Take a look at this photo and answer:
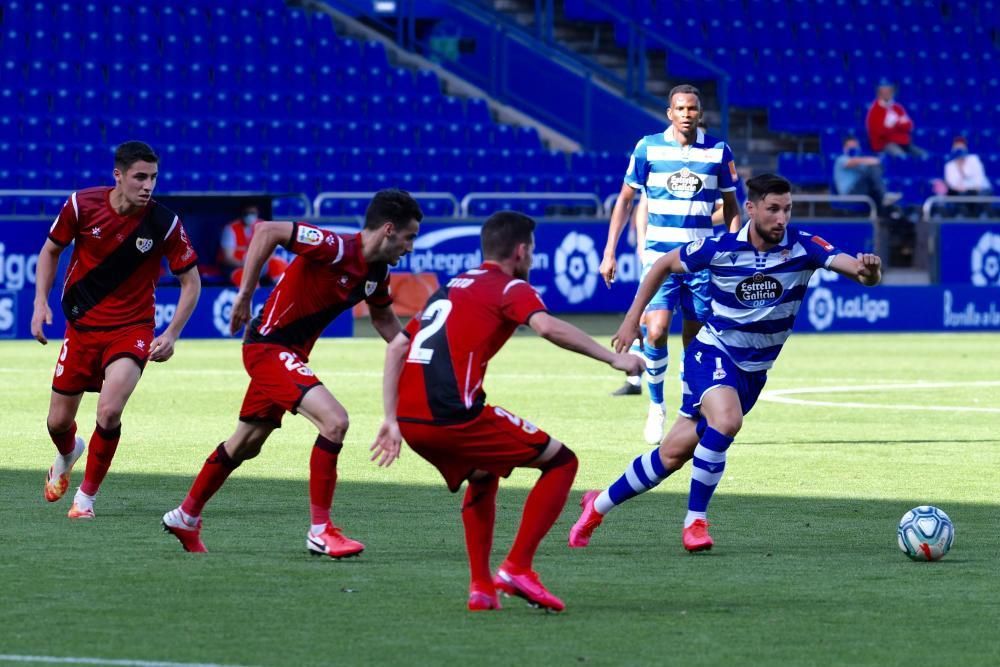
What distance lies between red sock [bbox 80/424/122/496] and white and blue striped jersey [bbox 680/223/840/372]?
2865 mm

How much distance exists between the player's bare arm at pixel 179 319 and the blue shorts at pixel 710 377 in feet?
7.66

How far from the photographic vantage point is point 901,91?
110ft

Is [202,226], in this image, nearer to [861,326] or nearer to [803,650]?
[861,326]

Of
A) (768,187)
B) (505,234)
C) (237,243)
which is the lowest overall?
(237,243)

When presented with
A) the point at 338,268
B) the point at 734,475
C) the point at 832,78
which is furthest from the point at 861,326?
the point at 338,268

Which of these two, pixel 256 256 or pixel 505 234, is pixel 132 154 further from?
pixel 505 234

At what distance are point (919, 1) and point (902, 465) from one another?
26093mm

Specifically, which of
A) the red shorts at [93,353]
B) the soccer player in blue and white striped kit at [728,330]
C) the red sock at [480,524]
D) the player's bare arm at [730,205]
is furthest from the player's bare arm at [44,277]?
the player's bare arm at [730,205]

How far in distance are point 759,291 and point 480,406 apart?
7.29 feet

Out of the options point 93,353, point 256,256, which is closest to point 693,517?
point 256,256

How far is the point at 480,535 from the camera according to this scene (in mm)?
6578

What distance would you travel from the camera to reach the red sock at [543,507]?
655 centimetres

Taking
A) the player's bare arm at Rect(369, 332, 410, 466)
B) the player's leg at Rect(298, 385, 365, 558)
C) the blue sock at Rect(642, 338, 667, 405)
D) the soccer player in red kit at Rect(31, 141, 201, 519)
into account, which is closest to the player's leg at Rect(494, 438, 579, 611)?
the player's bare arm at Rect(369, 332, 410, 466)

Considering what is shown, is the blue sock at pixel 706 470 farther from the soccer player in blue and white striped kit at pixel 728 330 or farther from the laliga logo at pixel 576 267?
the laliga logo at pixel 576 267
